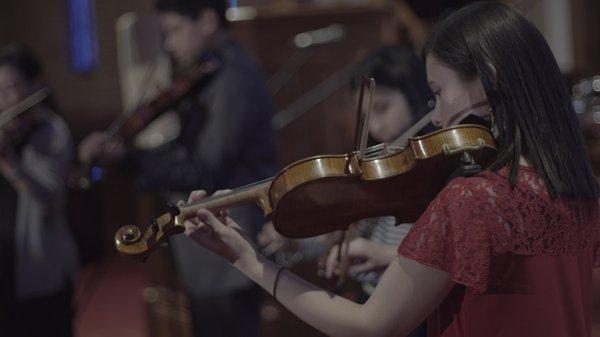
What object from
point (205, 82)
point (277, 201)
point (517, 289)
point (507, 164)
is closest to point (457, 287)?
point (517, 289)

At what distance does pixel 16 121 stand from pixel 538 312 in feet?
6.96

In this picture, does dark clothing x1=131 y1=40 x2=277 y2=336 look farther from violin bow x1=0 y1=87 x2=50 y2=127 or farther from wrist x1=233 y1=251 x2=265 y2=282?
wrist x1=233 y1=251 x2=265 y2=282

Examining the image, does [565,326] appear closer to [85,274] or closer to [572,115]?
[572,115]

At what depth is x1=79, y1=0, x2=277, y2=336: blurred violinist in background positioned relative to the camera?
274 centimetres

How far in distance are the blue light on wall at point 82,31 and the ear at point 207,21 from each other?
3.55 m

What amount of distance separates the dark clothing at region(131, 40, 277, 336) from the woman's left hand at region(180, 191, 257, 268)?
3.73 feet

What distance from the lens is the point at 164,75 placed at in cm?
368

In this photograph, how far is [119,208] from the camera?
6.14m

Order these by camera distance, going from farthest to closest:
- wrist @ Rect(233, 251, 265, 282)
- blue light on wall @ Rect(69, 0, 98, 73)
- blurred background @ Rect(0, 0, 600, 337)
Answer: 1. blue light on wall @ Rect(69, 0, 98, 73)
2. blurred background @ Rect(0, 0, 600, 337)
3. wrist @ Rect(233, 251, 265, 282)

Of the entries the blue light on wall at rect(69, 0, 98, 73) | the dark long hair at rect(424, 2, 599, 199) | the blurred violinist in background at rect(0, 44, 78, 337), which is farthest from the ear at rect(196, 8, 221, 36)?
the blue light on wall at rect(69, 0, 98, 73)

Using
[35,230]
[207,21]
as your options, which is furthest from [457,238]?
[35,230]

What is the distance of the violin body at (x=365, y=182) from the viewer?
4.55 feet

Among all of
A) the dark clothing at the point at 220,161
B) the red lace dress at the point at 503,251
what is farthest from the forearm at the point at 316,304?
the dark clothing at the point at 220,161

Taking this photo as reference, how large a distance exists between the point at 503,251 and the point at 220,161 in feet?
4.99
